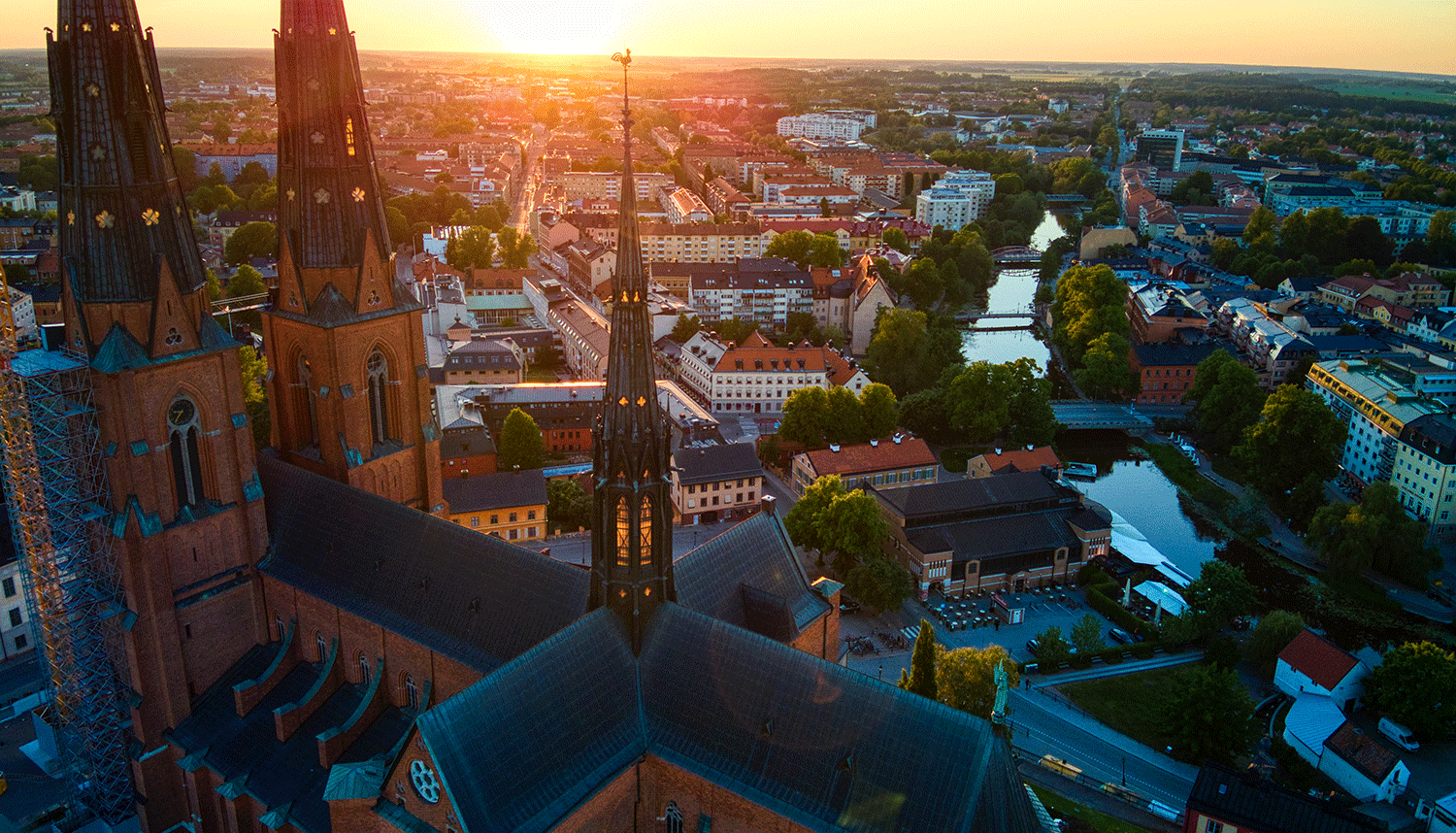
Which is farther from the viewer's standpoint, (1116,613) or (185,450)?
(1116,613)

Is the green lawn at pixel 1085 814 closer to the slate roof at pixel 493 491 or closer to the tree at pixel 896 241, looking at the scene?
the slate roof at pixel 493 491

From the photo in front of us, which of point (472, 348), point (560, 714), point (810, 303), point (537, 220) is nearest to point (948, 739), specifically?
point (560, 714)

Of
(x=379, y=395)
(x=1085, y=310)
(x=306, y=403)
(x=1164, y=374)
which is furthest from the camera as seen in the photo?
(x=1085, y=310)

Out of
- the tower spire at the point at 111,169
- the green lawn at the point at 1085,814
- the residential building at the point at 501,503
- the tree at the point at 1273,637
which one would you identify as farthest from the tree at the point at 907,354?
the tower spire at the point at 111,169

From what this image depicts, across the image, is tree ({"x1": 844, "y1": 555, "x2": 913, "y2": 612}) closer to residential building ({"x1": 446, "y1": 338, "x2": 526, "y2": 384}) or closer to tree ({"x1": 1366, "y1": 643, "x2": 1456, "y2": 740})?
tree ({"x1": 1366, "y1": 643, "x2": 1456, "y2": 740})

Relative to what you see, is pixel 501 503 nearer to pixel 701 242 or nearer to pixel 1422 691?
pixel 1422 691

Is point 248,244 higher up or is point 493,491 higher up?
point 248,244

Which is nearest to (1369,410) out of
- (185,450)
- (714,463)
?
(714,463)

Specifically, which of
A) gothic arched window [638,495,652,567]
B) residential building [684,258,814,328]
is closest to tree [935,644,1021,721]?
gothic arched window [638,495,652,567]
